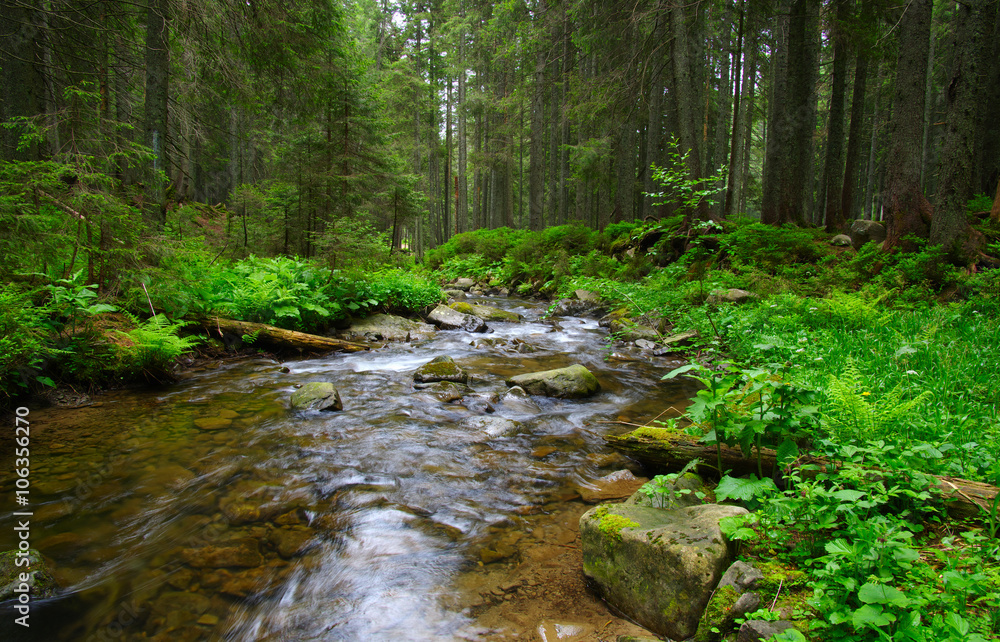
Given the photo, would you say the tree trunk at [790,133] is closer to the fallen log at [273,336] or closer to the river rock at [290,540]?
the fallen log at [273,336]

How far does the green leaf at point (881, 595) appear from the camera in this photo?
158cm

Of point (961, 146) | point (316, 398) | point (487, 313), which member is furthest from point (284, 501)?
point (961, 146)

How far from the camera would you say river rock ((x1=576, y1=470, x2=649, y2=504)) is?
3709 mm

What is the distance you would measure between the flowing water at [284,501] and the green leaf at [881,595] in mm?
1804

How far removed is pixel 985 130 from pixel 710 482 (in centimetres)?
1570

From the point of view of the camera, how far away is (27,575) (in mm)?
2543

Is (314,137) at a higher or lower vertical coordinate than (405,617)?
higher

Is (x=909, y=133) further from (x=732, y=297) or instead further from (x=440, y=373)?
(x=440, y=373)

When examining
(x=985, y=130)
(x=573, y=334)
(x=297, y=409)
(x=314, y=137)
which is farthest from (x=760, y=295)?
(x=314, y=137)

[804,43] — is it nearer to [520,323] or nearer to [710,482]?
[520,323]

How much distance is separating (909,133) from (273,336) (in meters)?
11.9

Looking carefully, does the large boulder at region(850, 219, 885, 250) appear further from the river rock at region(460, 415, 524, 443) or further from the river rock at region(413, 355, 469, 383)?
the river rock at region(460, 415, 524, 443)

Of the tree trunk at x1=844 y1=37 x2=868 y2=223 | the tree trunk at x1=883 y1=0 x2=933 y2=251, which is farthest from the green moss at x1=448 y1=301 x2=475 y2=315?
the tree trunk at x1=844 y1=37 x2=868 y2=223

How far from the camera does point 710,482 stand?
350 cm
